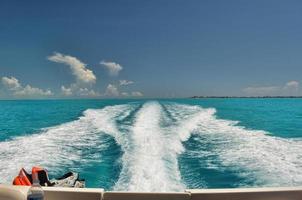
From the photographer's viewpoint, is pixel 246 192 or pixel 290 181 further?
pixel 290 181

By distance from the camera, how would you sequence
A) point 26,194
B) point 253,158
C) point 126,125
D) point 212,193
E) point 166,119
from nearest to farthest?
point 26,194 < point 212,193 < point 253,158 < point 126,125 < point 166,119

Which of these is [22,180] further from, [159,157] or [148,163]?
[159,157]

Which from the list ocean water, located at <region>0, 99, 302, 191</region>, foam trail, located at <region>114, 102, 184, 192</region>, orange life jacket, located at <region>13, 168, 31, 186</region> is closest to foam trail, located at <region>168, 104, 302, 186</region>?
ocean water, located at <region>0, 99, 302, 191</region>

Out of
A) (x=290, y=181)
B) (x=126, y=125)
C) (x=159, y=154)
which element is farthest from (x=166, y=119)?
(x=290, y=181)

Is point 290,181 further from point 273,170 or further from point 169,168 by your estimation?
point 169,168

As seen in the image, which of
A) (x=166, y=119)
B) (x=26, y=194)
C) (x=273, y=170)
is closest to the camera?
(x=26, y=194)

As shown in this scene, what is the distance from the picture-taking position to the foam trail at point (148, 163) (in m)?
5.93

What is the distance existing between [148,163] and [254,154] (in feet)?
8.09

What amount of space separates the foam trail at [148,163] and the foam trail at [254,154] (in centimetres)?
94

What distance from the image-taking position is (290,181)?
6289mm

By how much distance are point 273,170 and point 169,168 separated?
191 centimetres

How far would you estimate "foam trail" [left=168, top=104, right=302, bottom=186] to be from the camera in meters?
6.46

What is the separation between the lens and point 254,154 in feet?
26.2

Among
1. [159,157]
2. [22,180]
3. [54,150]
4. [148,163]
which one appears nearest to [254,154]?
[159,157]
